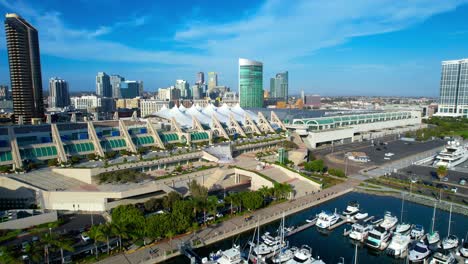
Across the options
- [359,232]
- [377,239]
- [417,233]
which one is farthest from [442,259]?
[359,232]

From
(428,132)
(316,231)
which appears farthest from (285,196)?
(428,132)

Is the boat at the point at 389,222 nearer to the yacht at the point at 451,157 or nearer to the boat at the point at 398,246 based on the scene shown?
the boat at the point at 398,246

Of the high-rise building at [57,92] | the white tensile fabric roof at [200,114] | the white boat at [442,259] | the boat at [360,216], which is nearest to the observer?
the white boat at [442,259]

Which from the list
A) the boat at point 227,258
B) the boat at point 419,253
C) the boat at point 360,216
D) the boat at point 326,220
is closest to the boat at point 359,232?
the boat at point 326,220

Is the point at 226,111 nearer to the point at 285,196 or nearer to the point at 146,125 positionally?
the point at 146,125

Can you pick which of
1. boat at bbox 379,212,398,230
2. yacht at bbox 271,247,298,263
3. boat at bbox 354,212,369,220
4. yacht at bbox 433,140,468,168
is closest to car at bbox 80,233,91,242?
yacht at bbox 271,247,298,263

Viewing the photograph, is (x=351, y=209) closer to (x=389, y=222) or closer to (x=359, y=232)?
(x=389, y=222)
